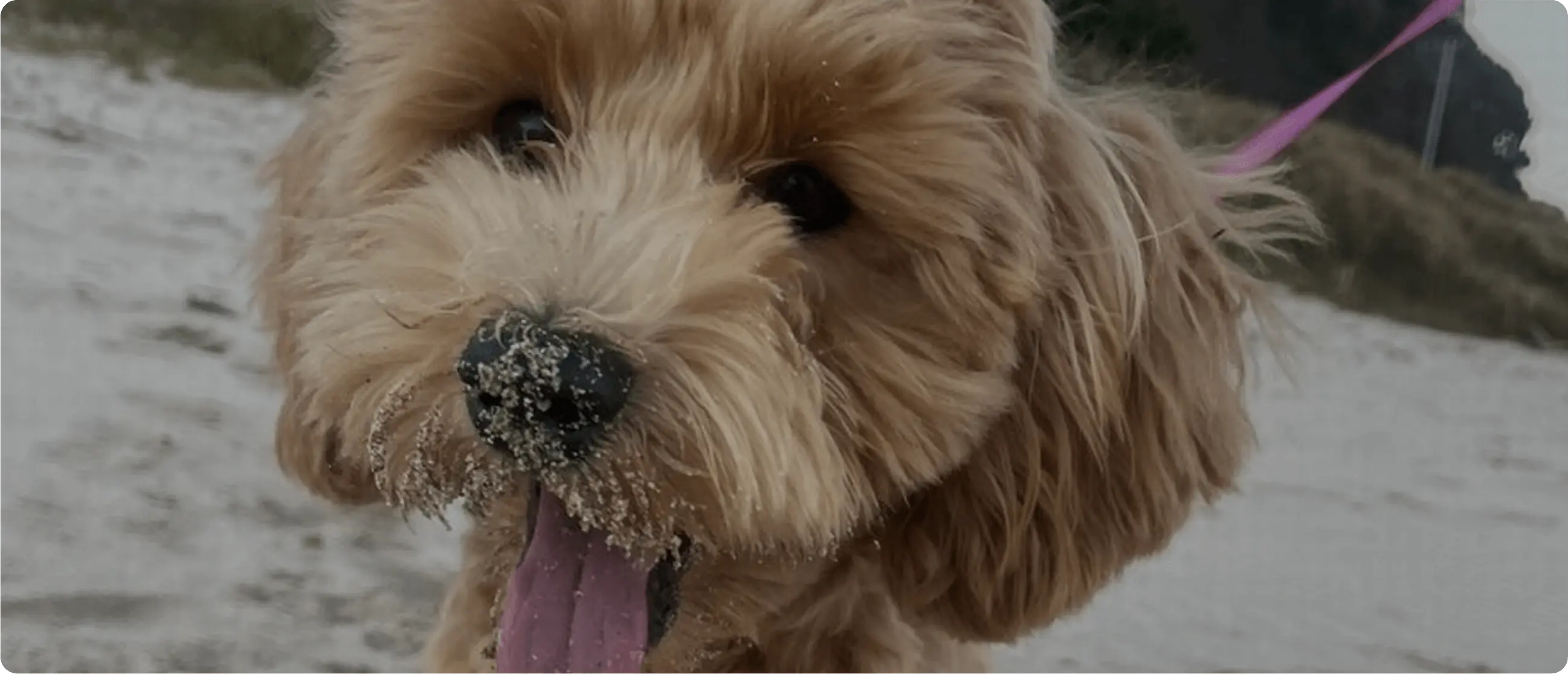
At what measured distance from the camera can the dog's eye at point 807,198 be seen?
5.23ft

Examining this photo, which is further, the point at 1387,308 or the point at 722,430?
the point at 1387,308

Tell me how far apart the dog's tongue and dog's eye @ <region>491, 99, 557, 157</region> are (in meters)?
0.38

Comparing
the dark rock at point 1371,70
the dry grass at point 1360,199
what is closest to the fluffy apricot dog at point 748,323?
the dry grass at point 1360,199

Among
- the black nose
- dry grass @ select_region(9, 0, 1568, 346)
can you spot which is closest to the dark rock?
dry grass @ select_region(9, 0, 1568, 346)

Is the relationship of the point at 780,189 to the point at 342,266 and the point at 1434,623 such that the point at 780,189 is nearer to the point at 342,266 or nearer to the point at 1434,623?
the point at 342,266

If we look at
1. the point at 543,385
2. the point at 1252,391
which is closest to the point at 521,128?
the point at 543,385

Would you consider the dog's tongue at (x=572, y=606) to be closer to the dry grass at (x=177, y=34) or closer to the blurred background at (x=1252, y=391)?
the blurred background at (x=1252, y=391)

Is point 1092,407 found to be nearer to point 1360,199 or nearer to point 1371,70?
point 1371,70

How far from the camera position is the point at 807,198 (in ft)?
5.27

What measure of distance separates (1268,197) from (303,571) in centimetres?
166

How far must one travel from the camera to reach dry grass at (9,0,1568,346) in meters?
4.90

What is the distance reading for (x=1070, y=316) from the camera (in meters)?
1.72

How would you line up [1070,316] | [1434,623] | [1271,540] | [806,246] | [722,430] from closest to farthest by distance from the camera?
[722,430], [806,246], [1070,316], [1434,623], [1271,540]

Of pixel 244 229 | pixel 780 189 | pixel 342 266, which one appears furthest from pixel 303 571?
pixel 244 229
